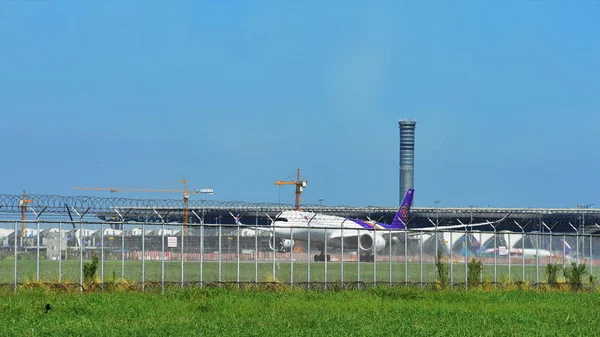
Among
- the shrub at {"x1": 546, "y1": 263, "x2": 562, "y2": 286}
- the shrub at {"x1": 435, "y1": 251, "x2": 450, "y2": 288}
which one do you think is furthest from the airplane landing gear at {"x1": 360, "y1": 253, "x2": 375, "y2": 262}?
the shrub at {"x1": 546, "y1": 263, "x2": 562, "y2": 286}

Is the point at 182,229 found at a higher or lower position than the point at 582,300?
higher

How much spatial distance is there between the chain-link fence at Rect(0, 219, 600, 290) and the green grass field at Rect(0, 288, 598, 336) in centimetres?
334

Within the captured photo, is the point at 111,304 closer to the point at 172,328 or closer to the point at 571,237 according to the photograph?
the point at 172,328

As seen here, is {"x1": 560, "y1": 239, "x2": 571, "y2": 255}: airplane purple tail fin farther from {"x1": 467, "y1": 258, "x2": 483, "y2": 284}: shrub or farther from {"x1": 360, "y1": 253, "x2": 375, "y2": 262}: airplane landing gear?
{"x1": 360, "y1": 253, "x2": 375, "y2": 262}: airplane landing gear

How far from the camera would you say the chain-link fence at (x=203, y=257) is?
35688 millimetres

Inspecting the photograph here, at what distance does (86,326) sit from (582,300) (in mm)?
19668

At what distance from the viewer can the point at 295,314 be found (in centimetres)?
2705

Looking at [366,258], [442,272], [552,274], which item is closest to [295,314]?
[442,272]

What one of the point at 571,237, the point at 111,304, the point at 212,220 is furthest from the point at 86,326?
the point at 212,220

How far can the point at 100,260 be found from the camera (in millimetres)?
37062

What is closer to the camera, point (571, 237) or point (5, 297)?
point (5, 297)

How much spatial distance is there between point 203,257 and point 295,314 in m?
11.5

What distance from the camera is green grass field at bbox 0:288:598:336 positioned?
22234 millimetres

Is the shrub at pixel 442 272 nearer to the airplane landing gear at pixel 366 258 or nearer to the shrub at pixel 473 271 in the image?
the shrub at pixel 473 271
